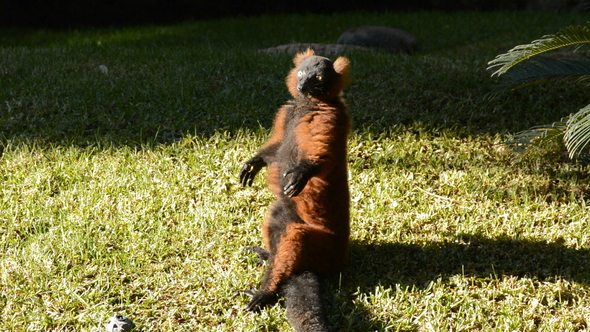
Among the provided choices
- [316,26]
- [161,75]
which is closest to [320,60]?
[161,75]

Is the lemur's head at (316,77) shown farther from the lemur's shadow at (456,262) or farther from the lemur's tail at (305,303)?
the lemur's shadow at (456,262)

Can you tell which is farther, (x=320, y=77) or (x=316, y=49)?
(x=316, y=49)

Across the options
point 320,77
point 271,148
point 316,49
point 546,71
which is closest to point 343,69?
point 320,77

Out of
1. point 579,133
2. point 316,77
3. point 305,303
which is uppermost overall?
point 316,77

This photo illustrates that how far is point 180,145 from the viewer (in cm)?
434

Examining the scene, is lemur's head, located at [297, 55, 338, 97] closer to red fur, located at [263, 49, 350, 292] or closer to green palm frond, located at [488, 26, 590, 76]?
red fur, located at [263, 49, 350, 292]

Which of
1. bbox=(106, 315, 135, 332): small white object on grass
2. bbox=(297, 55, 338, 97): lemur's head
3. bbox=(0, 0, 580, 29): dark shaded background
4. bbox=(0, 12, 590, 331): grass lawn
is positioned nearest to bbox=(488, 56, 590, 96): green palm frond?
bbox=(0, 12, 590, 331): grass lawn

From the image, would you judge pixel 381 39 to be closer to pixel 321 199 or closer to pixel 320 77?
pixel 320 77

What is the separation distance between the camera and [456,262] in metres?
3.24

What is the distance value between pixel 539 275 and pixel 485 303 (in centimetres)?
43

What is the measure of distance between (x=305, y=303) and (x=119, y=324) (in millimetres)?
819

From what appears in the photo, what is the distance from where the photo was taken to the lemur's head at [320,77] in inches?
111

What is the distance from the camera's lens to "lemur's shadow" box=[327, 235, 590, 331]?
308 cm

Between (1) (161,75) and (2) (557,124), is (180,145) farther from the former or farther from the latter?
(2) (557,124)
